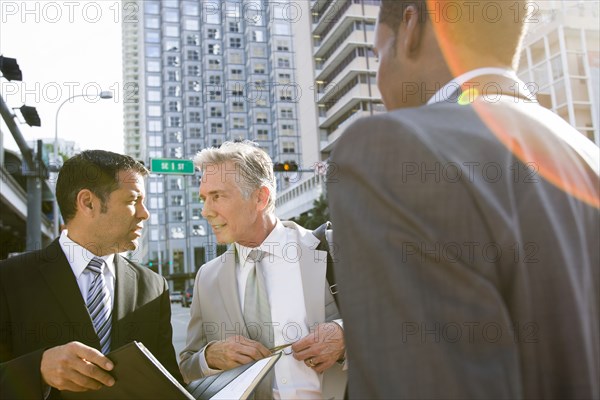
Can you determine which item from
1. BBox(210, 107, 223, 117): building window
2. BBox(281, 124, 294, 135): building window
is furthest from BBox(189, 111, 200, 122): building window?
BBox(281, 124, 294, 135): building window

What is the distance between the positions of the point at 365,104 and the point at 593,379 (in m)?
56.3

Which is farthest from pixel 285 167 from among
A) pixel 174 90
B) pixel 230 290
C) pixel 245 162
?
pixel 174 90

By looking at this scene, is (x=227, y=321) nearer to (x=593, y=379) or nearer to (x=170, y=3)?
(x=593, y=379)

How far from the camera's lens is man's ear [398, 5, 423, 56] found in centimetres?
117

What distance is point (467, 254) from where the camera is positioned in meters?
0.86

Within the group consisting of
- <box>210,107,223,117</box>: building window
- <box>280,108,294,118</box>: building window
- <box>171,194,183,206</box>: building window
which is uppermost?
<box>210,107,223,117</box>: building window

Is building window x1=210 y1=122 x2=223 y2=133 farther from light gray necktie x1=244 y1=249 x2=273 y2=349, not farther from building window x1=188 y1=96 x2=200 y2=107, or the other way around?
light gray necktie x1=244 y1=249 x2=273 y2=349

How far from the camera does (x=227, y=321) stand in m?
3.23

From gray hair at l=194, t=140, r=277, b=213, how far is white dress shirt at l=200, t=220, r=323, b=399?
0.29 m

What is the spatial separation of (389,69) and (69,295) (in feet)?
7.00

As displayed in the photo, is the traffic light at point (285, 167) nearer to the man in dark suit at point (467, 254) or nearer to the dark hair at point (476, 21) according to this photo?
the dark hair at point (476, 21)

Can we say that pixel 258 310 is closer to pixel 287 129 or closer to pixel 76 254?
pixel 76 254

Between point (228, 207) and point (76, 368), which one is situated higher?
point (228, 207)

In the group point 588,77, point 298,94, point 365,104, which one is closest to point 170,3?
point 298,94
